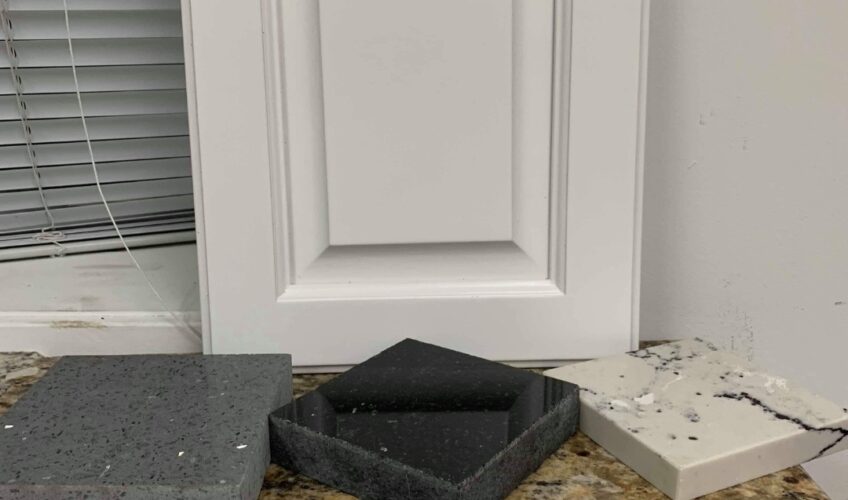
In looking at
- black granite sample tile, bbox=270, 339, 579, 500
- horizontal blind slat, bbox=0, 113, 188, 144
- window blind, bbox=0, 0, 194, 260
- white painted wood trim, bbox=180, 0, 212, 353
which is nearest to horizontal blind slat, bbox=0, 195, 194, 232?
window blind, bbox=0, 0, 194, 260

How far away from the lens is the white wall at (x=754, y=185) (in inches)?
40.6

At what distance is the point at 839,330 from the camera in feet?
3.63

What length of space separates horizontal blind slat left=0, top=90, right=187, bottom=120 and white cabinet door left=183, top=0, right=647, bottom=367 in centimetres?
33

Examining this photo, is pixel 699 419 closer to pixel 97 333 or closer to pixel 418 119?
pixel 418 119

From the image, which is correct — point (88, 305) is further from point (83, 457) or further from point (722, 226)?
point (722, 226)

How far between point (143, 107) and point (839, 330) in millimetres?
1084

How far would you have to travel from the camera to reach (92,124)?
122 centimetres

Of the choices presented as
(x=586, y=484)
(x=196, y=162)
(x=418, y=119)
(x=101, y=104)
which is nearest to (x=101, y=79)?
(x=101, y=104)

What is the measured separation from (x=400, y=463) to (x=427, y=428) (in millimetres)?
73

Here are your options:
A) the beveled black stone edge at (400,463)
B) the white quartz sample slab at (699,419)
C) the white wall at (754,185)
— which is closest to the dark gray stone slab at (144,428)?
the beveled black stone edge at (400,463)

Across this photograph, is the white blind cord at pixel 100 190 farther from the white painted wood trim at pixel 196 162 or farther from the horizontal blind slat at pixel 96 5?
the white painted wood trim at pixel 196 162

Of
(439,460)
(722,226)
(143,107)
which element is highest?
(143,107)

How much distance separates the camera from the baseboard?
1.08 m

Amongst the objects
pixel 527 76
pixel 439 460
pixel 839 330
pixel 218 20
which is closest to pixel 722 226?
pixel 839 330
